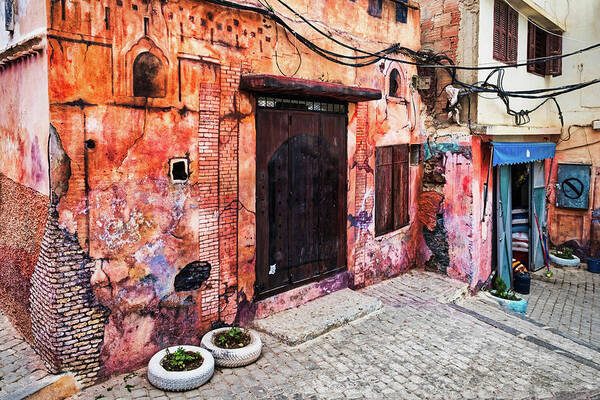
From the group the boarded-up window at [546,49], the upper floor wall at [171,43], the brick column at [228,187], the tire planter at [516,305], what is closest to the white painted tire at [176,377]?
the brick column at [228,187]

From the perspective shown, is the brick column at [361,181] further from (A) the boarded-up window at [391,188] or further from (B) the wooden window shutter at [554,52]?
(B) the wooden window shutter at [554,52]

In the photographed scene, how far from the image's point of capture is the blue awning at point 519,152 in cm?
927

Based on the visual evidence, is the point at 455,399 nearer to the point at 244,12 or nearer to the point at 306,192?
the point at 306,192

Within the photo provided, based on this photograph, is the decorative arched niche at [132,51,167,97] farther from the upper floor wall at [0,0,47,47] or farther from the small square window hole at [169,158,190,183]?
the upper floor wall at [0,0,47,47]

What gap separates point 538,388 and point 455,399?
1.21 m

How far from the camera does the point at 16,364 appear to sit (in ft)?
17.5

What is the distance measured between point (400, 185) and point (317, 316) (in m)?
3.84

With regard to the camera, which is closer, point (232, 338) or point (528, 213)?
point (232, 338)

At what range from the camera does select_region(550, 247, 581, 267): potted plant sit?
12.4m

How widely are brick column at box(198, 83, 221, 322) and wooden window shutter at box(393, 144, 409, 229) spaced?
455cm

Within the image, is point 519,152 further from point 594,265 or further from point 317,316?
point 317,316

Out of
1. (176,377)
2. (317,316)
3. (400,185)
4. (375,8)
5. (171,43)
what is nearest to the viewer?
(176,377)

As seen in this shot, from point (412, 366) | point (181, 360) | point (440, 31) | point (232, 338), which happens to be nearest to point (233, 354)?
point (232, 338)

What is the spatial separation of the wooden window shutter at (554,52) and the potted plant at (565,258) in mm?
4986
